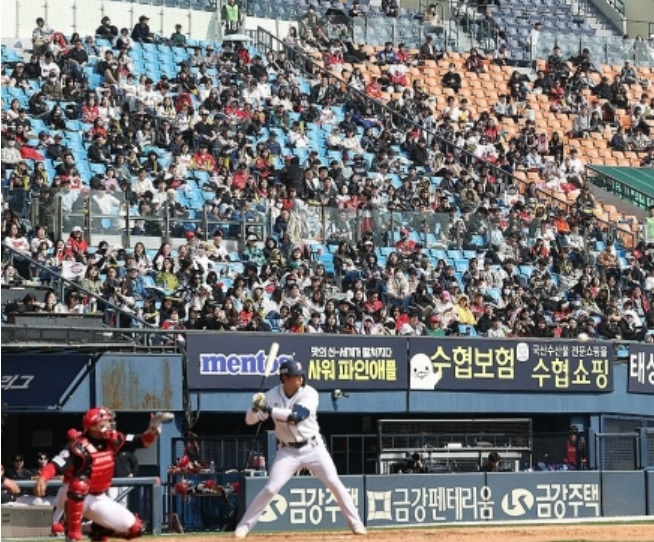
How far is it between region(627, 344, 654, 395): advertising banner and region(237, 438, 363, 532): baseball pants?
518 inches

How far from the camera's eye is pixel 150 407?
26.3 m

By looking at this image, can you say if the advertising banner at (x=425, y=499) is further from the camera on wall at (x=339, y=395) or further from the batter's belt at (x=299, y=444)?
the batter's belt at (x=299, y=444)

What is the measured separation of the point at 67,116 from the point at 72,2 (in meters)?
5.62

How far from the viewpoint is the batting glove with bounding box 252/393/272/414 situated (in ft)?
57.3

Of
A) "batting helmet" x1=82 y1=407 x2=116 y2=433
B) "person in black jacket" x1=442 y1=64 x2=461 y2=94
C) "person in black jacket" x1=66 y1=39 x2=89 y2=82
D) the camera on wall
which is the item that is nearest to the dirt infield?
"batting helmet" x1=82 y1=407 x2=116 y2=433

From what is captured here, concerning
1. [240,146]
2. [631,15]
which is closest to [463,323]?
[240,146]

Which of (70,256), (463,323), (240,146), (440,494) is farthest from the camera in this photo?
(240,146)

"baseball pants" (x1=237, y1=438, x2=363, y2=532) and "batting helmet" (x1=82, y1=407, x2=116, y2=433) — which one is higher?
"batting helmet" (x1=82, y1=407, x2=116, y2=433)

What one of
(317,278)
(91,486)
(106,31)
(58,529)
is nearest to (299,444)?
(91,486)

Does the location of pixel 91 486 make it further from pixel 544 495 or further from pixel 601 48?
pixel 601 48

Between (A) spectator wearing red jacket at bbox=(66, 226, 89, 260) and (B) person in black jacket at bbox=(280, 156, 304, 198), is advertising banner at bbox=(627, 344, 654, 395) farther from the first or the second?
(A) spectator wearing red jacket at bbox=(66, 226, 89, 260)

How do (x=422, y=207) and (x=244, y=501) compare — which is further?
(x=422, y=207)

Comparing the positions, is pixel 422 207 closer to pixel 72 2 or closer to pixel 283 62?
pixel 283 62

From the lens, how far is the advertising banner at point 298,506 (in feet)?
76.5
